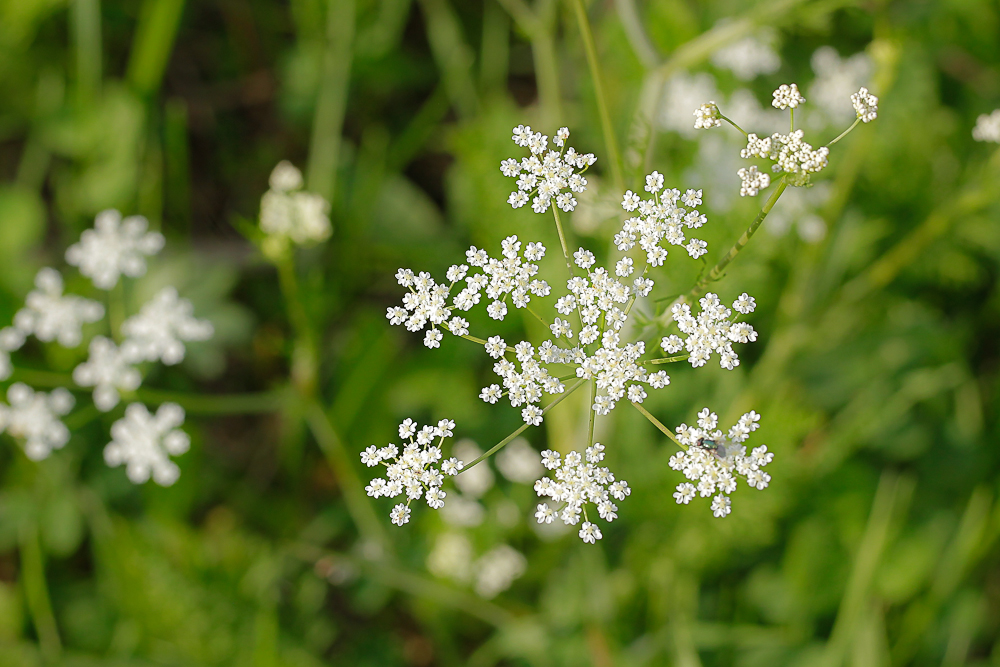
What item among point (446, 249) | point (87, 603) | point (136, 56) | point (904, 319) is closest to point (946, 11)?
point (904, 319)

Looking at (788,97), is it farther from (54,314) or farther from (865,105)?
(54,314)

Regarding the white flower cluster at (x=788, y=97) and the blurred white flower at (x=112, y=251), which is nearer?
the white flower cluster at (x=788, y=97)

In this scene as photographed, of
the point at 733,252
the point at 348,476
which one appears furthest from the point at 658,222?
the point at 348,476

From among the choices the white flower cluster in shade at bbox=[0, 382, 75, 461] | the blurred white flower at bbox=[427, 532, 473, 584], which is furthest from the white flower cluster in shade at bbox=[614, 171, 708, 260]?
the white flower cluster in shade at bbox=[0, 382, 75, 461]

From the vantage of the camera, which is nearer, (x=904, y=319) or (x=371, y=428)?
(x=371, y=428)

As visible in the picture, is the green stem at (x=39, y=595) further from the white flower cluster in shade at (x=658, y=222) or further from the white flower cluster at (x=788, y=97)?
the white flower cluster at (x=788, y=97)

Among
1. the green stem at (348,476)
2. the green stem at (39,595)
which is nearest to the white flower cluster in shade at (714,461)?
the green stem at (348,476)

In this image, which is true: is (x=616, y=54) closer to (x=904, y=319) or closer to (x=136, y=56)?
(x=904, y=319)
